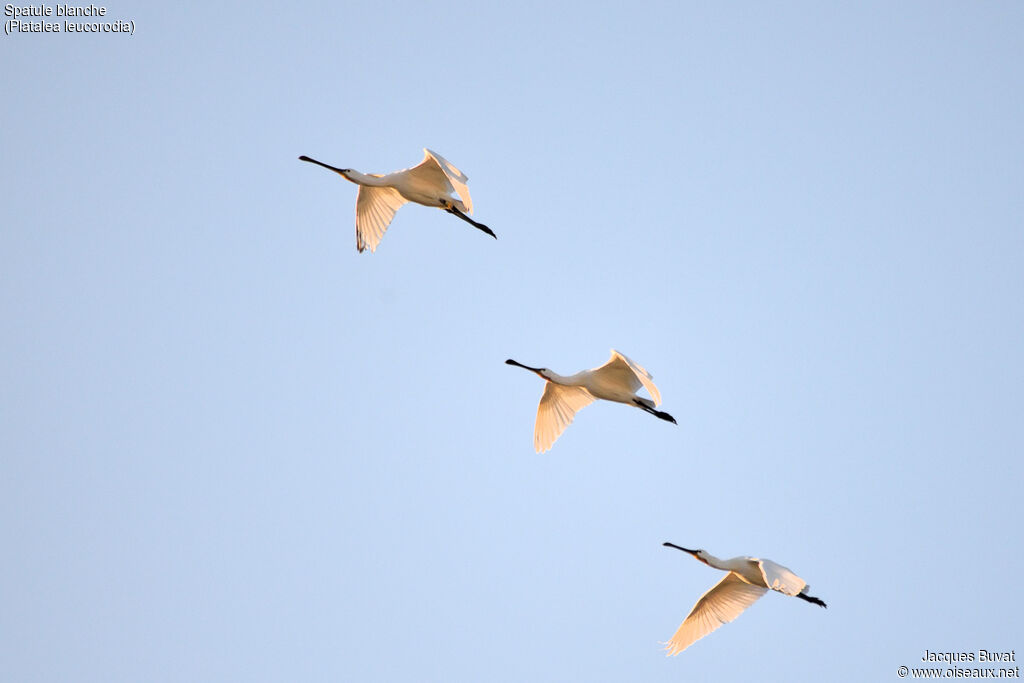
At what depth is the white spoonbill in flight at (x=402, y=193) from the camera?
58.2 feet

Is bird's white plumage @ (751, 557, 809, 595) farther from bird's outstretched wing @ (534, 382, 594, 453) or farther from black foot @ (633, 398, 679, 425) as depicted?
bird's outstretched wing @ (534, 382, 594, 453)

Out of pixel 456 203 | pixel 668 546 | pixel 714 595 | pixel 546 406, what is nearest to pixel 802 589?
pixel 714 595

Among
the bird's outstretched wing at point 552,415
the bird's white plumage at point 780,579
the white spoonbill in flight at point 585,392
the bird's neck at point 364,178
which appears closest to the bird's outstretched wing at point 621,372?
the white spoonbill in flight at point 585,392

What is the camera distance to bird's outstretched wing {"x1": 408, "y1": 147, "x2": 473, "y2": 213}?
17.3 meters

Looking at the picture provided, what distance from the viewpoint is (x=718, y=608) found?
60.7 feet

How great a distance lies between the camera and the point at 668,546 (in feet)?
64.3

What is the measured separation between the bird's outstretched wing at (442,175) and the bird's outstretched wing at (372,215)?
157cm

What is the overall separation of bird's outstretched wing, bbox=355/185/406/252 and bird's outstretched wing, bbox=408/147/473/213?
157cm

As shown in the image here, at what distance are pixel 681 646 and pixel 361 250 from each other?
717cm

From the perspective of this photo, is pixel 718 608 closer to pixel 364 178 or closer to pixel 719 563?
pixel 719 563

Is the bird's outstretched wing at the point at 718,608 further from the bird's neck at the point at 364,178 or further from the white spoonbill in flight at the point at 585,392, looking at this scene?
the bird's neck at the point at 364,178

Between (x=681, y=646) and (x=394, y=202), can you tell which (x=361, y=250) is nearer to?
(x=394, y=202)

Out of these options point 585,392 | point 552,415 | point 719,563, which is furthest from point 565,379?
point 719,563

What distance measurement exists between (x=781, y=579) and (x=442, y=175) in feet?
22.3
